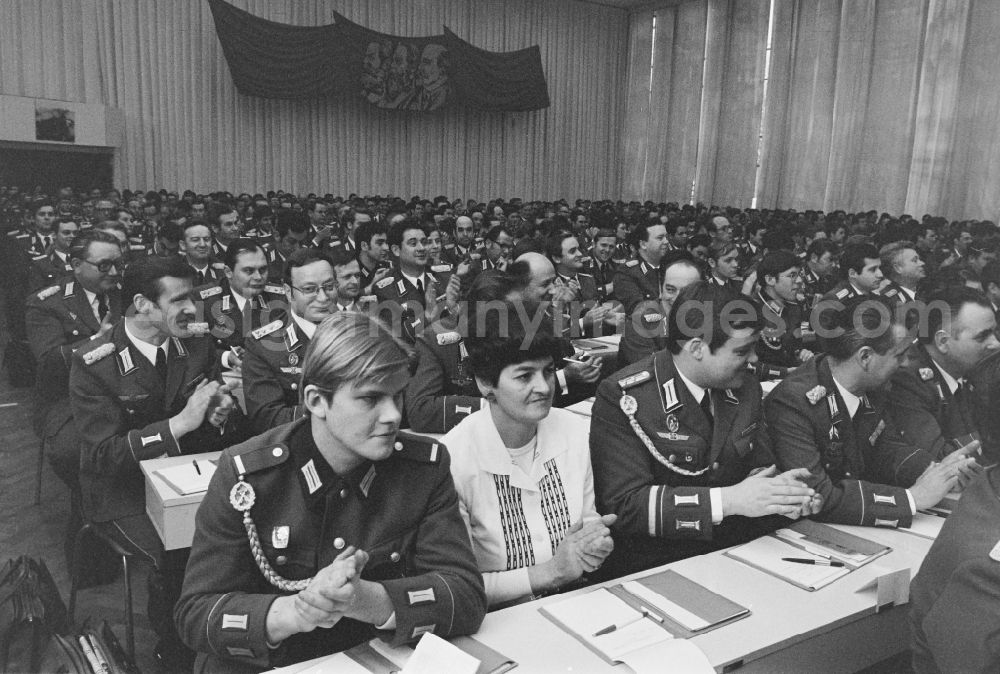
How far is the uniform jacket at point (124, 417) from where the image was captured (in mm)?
2588

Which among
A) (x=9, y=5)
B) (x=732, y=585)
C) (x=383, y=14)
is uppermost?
(x=383, y=14)

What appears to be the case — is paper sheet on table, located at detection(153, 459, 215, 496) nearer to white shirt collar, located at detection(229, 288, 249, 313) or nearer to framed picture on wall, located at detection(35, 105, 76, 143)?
white shirt collar, located at detection(229, 288, 249, 313)

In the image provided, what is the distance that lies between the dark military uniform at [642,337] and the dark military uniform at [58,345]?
99.9 inches

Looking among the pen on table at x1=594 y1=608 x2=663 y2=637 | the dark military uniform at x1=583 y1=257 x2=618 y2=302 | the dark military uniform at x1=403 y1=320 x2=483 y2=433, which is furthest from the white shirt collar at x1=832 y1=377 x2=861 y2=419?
the dark military uniform at x1=583 y1=257 x2=618 y2=302

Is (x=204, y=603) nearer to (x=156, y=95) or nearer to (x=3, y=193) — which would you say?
(x=3, y=193)

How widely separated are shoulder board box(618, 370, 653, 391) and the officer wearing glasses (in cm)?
128

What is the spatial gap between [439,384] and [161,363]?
1077 millimetres

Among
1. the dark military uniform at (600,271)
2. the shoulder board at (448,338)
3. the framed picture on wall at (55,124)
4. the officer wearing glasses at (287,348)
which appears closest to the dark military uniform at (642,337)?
the shoulder board at (448,338)

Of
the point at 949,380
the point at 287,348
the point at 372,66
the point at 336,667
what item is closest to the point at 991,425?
the point at 336,667

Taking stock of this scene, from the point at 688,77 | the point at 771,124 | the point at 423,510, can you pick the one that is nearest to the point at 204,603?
the point at 423,510

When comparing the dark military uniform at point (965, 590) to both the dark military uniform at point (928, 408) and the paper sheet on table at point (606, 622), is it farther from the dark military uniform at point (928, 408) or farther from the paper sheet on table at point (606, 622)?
the dark military uniform at point (928, 408)

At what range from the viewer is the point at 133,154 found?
12.7 meters

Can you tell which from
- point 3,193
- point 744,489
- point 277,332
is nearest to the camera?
point 744,489

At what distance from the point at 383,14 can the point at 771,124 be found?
760 cm
